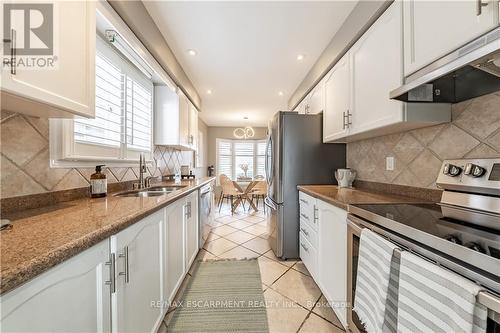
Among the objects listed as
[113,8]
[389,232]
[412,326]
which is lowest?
[412,326]

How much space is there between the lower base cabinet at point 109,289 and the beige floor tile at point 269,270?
903 millimetres

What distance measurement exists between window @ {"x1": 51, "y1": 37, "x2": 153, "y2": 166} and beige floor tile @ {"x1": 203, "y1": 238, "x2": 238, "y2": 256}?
1.47 meters

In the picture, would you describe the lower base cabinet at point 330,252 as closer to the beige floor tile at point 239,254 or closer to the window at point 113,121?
the beige floor tile at point 239,254

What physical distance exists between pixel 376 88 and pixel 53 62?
181cm

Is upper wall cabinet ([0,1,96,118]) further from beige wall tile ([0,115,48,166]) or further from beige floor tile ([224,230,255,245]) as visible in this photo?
beige floor tile ([224,230,255,245])

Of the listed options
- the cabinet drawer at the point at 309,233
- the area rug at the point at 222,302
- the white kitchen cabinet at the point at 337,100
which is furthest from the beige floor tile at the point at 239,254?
the white kitchen cabinet at the point at 337,100

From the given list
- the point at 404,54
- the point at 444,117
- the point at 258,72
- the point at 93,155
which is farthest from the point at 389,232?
the point at 258,72

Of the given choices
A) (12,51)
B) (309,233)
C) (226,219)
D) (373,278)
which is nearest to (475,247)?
(373,278)

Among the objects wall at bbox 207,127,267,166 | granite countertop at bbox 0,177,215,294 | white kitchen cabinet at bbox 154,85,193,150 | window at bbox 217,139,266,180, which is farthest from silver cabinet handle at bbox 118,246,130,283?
window at bbox 217,139,266,180

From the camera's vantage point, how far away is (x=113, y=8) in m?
1.53

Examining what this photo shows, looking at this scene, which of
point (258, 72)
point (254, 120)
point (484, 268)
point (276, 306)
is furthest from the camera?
point (254, 120)

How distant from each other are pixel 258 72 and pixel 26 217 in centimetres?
299

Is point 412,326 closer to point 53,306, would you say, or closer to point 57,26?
point 53,306

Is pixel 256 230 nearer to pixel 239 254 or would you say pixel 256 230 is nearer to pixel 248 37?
pixel 239 254
